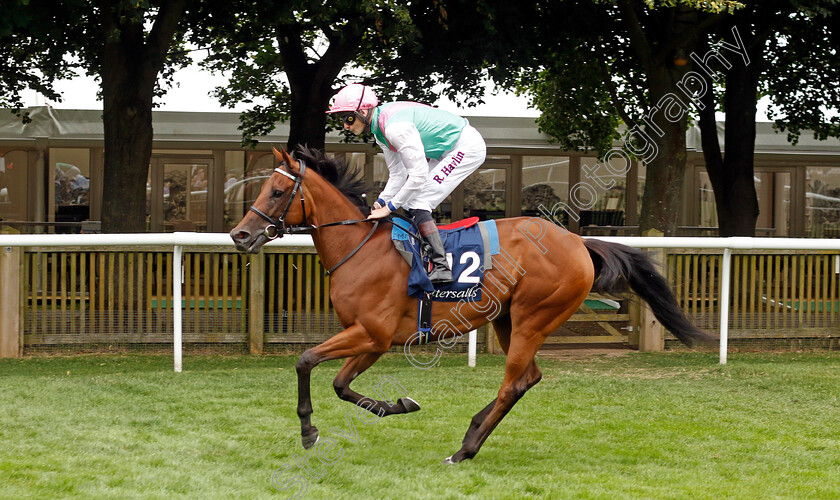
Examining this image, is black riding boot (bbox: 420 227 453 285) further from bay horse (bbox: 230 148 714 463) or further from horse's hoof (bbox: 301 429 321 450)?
horse's hoof (bbox: 301 429 321 450)

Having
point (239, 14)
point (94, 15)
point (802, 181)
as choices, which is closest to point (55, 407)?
point (94, 15)

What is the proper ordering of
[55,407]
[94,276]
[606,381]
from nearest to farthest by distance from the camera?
[55,407]
[606,381]
[94,276]

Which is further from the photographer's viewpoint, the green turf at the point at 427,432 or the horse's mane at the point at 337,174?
the horse's mane at the point at 337,174

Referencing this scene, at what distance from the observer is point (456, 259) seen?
184 inches

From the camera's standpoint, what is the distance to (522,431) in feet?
17.0

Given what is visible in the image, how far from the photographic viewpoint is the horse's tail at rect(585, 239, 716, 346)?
5.18m

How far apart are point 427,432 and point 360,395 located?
30.1 inches

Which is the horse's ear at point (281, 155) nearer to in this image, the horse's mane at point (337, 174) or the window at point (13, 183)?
the horse's mane at point (337, 174)

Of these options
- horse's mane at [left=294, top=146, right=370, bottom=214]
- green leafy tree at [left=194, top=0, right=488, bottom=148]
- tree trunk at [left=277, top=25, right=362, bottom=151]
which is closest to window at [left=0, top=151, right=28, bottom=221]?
green leafy tree at [left=194, top=0, right=488, bottom=148]

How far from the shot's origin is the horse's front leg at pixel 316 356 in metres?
4.35

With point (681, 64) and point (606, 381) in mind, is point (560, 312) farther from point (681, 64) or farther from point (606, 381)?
point (681, 64)

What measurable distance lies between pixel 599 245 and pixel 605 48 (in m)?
7.66

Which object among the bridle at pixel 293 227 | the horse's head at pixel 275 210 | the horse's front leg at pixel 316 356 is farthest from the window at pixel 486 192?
the horse's front leg at pixel 316 356

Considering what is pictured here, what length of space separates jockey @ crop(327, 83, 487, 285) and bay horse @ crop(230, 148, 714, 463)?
20 centimetres
